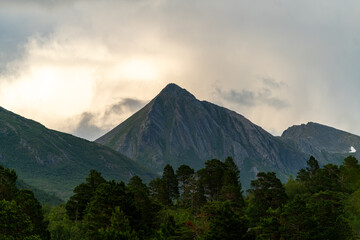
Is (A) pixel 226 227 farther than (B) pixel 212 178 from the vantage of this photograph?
No

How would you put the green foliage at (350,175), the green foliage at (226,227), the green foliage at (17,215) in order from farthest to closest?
1. the green foliage at (350,175)
2. the green foliage at (17,215)
3. the green foliage at (226,227)

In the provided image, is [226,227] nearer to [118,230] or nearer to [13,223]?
[118,230]

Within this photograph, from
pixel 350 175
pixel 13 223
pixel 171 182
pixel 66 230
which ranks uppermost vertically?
pixel 350 175

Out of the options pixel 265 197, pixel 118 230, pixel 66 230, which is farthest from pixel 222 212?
pixel 66 230

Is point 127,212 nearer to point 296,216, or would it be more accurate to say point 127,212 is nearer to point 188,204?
point 296,216

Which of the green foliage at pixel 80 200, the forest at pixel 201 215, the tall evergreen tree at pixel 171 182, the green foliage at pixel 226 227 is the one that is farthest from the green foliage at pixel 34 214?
A: the tall evergreen tree at pixel 171 182

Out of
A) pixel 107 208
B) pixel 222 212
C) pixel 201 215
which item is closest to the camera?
pixel 222 212

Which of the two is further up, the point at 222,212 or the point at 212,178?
the point at 212,178

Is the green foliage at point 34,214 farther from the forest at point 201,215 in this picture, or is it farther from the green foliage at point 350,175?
the green foliage at point 350,175

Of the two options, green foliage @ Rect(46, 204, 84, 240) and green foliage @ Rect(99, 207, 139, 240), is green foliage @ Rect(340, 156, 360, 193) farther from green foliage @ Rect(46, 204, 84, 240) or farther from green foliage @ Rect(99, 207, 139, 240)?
green foliage @ Rect(46, 204, 84, 240)

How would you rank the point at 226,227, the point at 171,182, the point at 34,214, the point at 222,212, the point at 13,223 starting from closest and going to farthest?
the point at 226,227 → the point at 222,212 → the point at 13,223 → the point at 34,214 → the point at 171,182

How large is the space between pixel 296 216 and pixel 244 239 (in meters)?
13.4

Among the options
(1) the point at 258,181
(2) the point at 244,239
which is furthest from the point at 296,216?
(1) the point at 258,181

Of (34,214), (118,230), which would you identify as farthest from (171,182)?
(118,230)
